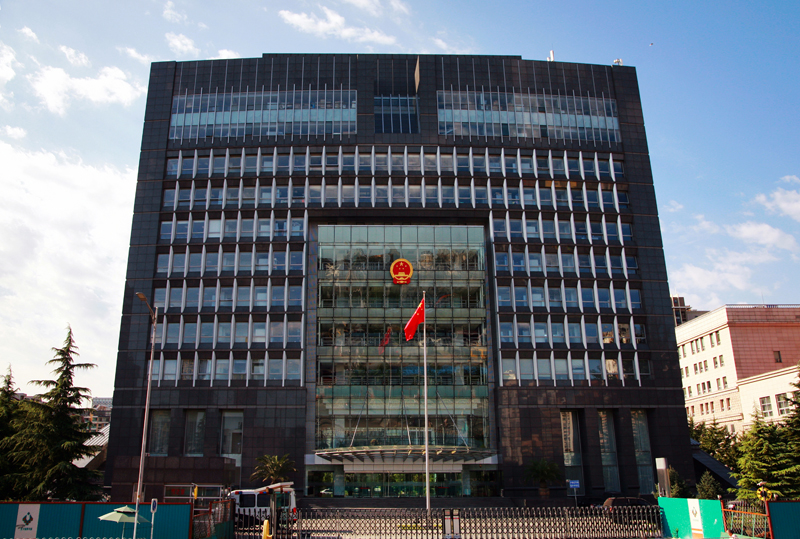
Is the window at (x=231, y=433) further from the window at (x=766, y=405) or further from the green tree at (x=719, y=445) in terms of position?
the window at (x=766, y=405)

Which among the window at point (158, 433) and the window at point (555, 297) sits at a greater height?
the window at point (555, 297)

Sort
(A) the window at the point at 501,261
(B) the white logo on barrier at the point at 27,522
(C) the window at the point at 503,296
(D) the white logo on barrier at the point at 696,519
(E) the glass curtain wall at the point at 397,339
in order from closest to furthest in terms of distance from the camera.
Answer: (B) the white logo on barrier at the point at 27,522
(D) the white logo on barrier at the point at 696,519
(E) the glass curtain wall at the point at 397,339
(C) the window at the point at 503,296
(A) the window at the point at 501,261

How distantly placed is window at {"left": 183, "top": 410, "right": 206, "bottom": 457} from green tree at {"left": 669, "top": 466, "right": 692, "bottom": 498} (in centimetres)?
4364

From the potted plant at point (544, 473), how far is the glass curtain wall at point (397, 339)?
675 centimetres

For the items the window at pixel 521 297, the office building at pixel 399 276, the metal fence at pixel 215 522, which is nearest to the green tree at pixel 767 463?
the office building at pixel 399 276

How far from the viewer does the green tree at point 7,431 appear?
46938 millimetres

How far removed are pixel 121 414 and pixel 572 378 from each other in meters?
45.9

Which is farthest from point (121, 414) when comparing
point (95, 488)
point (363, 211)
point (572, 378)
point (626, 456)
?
point (626, 456)

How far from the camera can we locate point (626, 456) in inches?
2457

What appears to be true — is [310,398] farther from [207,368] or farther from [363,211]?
[363,211]

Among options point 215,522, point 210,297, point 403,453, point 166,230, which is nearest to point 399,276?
point 403,453

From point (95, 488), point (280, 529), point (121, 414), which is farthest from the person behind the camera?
point (121, 414)

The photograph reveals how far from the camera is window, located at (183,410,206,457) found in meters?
61.9

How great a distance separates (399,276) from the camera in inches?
2603
